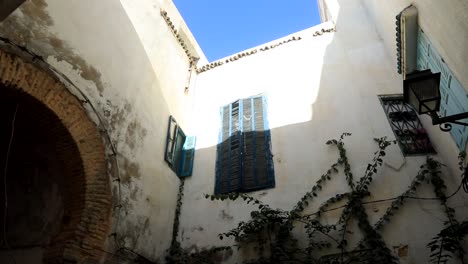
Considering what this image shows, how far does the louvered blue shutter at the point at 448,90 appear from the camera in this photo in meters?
3.73

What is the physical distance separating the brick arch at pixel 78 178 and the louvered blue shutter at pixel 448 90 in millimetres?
4456

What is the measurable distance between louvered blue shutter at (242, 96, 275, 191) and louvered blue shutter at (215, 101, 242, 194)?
128mm

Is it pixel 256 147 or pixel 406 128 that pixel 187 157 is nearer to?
pixel 256 147

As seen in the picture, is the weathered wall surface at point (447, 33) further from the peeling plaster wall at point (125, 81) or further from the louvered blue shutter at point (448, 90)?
the peeling plaster wall at point (125, 81)

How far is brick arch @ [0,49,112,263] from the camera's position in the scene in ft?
12.5

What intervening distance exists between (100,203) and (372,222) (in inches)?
151

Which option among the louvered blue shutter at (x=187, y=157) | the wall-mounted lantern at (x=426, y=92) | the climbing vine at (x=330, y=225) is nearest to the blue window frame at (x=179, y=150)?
the louvered blue shutter at (x=187, y=157)

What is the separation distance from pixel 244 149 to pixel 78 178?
3.17m

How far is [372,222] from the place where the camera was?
487cm

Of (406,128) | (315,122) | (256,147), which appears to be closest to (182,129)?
(256,147)

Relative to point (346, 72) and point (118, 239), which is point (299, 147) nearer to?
point (346, 72)

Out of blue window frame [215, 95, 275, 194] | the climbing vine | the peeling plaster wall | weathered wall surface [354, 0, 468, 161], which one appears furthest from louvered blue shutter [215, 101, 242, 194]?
weathered wall surface [354, 0, 468, 161]

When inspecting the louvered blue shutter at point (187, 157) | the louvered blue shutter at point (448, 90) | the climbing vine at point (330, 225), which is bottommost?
the climbing vine at point (330, 225)

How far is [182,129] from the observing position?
23.7 ft
